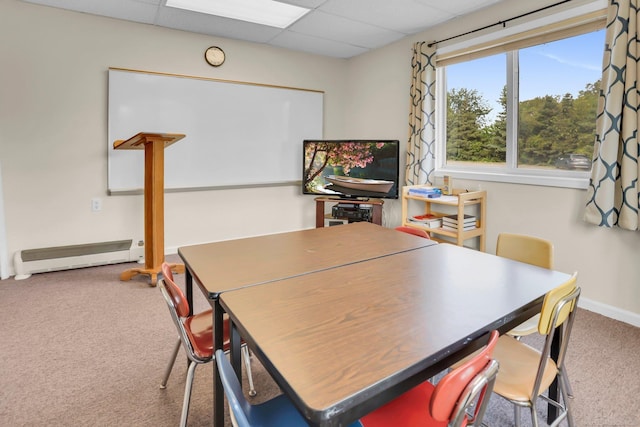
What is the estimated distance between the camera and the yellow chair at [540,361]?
128 cm

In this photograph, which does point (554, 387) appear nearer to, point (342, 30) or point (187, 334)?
point (187, 334)

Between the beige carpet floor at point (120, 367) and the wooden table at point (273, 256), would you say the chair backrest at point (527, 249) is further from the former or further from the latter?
the beige carpet floor at point (120, 367)

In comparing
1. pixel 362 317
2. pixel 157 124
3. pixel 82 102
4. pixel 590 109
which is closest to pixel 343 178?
pixel 157 124

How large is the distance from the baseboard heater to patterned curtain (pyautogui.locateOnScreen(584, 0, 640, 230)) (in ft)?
13.6

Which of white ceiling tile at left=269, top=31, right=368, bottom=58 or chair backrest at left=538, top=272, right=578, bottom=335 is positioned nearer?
chair backrest at left=538, top=272, right=578, bottom=335

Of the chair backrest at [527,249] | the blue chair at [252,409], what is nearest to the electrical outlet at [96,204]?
the blue chair at [252,409]

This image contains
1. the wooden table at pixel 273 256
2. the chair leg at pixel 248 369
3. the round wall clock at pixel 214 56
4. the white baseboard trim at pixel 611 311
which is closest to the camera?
the wooden table at pixel 273 256

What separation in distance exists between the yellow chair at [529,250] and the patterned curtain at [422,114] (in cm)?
187

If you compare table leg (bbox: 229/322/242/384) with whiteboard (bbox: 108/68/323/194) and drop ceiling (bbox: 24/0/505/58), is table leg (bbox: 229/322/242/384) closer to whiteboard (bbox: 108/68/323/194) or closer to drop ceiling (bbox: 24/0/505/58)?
drop ceiling (bbox: 24/0/505/58)

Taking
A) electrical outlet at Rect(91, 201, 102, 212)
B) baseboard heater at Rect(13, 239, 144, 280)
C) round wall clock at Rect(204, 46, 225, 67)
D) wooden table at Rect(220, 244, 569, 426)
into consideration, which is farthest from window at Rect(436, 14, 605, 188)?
electrical outlet at Rect(91, 201, 102, 212)

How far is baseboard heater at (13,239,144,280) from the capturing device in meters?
3.45

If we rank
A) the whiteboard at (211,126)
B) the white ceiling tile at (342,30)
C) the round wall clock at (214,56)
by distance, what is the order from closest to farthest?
the white ceiling tile at (342,30), the whiteboard at (211,126), the round wall clock at (214,56)

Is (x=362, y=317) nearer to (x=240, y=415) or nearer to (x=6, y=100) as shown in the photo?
(x=240, y=415)

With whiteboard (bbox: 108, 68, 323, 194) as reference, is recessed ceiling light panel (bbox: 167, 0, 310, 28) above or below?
above
